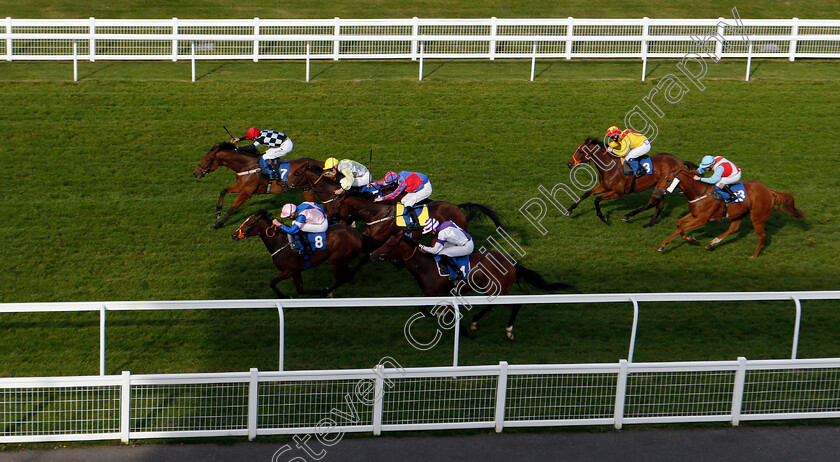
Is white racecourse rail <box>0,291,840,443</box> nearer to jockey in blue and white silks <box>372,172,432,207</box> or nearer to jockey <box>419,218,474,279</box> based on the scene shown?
jockey <box>419,218,474,279</box>

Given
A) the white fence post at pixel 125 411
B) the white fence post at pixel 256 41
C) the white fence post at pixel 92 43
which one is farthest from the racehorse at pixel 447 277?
the white fence post at pixel 92 43

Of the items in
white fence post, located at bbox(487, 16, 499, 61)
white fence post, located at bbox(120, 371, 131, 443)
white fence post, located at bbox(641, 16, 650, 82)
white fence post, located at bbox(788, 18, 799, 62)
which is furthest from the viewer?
white fence post, located at bbox(788, 18, 799, 62)

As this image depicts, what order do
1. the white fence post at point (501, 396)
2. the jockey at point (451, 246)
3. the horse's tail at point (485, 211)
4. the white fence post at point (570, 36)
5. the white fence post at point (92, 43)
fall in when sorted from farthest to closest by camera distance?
the white fence post at point (570, 36)
the white fence post at point (92, 43)
the horse's tail at point (485, 211)
the jockey at point (451, 246)
the white fence post at point (501, 396)

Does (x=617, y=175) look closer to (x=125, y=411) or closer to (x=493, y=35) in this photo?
→ (x=493, y=35)

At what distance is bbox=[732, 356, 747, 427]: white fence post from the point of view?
7.73 metres

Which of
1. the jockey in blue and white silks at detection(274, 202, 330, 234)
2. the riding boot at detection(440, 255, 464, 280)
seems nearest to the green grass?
the riding boot at detection(440, 255, 464, 280)

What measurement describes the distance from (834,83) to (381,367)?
13.3 m

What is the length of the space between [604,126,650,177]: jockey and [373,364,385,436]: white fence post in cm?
605

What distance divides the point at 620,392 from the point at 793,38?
1256 cm

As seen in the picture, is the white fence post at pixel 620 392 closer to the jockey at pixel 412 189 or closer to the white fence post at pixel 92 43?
the jockey at pixel 412 189

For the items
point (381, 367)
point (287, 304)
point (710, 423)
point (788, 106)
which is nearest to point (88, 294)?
point (287, 304)

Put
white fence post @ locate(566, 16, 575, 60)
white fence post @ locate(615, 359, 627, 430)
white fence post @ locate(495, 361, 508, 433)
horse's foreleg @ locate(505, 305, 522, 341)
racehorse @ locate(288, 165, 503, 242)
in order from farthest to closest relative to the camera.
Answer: white fence post @ locate(566, 16, 575, 60) < racehorse @ locate(288, 165, 503, 242) < horse's foreleg @ locate(505, 305, 522, 341) < white fence post @ locate(615, 359, 627, 430) < white fence post @ locate(495, 361, 508, 433)

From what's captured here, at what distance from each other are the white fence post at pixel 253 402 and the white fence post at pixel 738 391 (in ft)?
13.3

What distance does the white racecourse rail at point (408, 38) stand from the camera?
16.4 m
